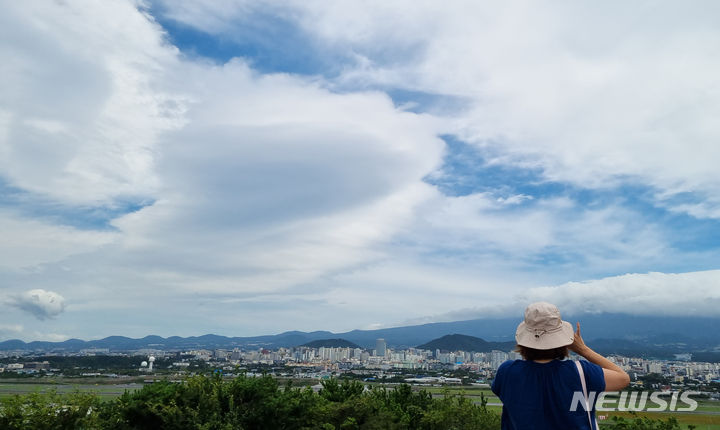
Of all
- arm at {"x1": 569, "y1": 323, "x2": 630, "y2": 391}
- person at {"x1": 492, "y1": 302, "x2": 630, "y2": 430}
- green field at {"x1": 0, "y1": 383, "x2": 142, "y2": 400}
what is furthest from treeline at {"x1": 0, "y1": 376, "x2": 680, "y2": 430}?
arm at {"x1": 569, "y1": 323, "x2": 630, "y2": 391}

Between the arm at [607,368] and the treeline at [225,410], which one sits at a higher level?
the arm at [607,368]

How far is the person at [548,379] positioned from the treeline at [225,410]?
682 centimetres

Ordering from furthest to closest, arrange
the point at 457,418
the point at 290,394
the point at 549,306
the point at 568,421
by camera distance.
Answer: the point at 457,418 → the point at 290,394 → the point at 549,306 → the point at 568,421

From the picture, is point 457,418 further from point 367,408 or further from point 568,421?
point 568,421

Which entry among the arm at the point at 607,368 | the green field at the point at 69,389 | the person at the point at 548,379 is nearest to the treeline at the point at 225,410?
the green field at the point at 69,389

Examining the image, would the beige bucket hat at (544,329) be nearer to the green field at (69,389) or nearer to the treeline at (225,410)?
the treeline at (225,410)

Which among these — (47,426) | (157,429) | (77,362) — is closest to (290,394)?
(157,429)

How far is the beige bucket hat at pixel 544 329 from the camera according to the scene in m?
2.38

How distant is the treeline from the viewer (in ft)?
24.8

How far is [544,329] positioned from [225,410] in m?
7.64

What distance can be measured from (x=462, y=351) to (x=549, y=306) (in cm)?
18725

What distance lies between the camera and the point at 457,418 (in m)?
12.0

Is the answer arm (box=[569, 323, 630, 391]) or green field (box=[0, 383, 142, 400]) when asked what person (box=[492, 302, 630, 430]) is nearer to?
arm (box=[569, 323, 630, 391])

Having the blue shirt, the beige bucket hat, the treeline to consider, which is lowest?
the treeline
